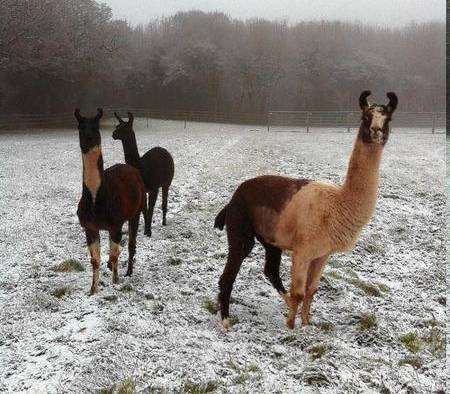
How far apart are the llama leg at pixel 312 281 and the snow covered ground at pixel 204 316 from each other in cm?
21

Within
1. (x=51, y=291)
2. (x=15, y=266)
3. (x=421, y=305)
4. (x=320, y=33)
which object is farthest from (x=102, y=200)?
(x=320, y=33)

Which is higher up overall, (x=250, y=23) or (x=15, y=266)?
(x=250, y=23)

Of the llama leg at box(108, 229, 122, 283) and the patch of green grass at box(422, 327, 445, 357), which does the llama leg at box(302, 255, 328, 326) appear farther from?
the llama leg at box(108, 229, 122, 283)

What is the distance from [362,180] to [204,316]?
2215 mm

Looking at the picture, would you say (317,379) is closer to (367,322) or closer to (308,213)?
(367,322)

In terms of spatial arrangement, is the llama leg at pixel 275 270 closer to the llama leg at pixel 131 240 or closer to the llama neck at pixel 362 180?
the llama neck at pixel 362 180

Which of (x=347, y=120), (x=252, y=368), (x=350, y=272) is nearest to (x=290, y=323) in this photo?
(x=252, y=368)

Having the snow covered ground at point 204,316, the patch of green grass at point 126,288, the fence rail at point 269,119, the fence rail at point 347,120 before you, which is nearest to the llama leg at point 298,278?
the snow covered ground at point 204,316

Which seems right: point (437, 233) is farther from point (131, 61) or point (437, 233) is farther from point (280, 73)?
point (131, 61)

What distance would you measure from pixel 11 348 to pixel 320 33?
167ft

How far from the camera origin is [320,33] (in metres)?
48.2

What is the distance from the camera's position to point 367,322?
14.4 feet

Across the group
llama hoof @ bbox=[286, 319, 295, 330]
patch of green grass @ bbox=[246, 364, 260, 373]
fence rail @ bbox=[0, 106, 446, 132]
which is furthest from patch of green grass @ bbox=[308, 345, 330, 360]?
fence rail @ bbox=[0, 106, 446, 132]

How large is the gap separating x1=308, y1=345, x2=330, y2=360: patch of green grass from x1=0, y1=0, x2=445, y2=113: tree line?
25031mm
